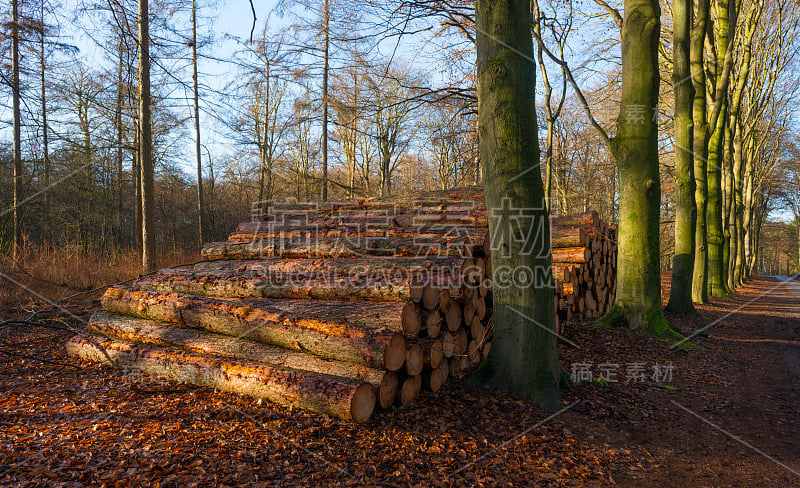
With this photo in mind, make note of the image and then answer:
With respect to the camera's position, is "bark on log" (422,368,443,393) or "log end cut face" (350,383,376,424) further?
"bark on log" (422,368,443,393)

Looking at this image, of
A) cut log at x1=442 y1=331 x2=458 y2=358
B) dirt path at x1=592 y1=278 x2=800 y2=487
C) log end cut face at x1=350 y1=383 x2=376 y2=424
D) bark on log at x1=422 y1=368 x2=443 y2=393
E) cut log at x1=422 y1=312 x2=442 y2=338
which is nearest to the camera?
→ dirt path at x1=592 y1=278 x2=800 y2=487

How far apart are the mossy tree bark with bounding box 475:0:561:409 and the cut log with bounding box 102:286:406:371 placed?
115 centimetres

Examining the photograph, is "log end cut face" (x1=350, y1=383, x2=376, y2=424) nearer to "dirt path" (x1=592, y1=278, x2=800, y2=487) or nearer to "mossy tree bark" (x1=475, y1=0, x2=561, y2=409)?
"mossy tree bark" (x1=475, y1=0, x2=561, y2=409)

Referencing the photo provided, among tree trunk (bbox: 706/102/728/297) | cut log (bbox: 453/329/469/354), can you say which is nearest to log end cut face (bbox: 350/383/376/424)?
cut log (bbox: 453/329/469/354)

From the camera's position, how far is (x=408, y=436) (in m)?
3.18

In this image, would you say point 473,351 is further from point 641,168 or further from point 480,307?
point 641,168

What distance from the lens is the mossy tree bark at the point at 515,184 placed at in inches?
152

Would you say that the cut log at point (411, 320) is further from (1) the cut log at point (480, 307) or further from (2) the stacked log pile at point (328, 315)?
(1) the cut log at point (480, 307)

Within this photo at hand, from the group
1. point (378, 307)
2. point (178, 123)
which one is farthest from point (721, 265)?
point (178, 123)

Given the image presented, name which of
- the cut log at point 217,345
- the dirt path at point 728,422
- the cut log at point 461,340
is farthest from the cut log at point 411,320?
the dirt path at point 728,422

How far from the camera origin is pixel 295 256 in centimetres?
591

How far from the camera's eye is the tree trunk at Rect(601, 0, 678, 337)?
21.9ft

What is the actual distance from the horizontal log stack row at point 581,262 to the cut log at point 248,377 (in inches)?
176

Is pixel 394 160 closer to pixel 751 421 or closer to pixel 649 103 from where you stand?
pixel 649 103
